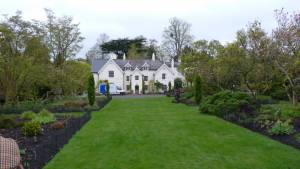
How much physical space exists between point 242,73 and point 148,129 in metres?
14.0

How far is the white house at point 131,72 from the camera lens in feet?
232

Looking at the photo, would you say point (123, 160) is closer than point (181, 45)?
Yes

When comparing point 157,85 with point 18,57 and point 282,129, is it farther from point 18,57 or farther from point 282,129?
point 282,129

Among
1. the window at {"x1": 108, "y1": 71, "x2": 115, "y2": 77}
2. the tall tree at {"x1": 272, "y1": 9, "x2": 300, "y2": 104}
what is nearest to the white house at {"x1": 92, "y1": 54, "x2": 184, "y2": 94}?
the window at {"x1": 108, "y1": 71, "x2": 115, "y2": 77}

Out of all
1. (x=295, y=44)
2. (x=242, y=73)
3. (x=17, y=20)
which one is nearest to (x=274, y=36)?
(x=295, y=44)

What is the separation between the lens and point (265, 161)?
934 cm

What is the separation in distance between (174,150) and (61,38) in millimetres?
29959

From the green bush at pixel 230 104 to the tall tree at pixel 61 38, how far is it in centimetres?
2052

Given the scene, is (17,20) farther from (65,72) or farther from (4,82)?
(65,72)

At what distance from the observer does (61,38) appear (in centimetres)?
3847

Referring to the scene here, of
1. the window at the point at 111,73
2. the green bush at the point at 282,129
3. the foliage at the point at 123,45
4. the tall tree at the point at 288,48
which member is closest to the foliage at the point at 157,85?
the window at the point at 111,73

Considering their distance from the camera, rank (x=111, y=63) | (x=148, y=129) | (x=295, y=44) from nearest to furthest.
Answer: (x=148, y=129)
(x=295, y=44)
(x=111, y=63)

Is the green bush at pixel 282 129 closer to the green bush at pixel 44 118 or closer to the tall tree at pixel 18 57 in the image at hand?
the green bush at pixel 44 118

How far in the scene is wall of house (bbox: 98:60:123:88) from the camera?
70.4 meters
